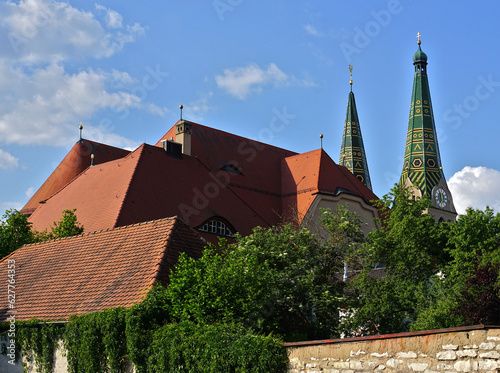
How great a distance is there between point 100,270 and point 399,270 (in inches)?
395

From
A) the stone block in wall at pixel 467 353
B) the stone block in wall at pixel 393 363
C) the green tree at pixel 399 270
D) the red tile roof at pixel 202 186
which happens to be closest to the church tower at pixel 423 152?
the red tile roof at pixel 202 186

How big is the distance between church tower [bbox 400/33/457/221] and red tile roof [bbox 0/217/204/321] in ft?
166

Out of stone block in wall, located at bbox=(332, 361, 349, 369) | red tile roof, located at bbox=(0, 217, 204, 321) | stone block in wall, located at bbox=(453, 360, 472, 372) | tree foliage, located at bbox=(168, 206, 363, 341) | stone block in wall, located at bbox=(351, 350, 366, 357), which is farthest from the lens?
red tile roof, located at bbox=(0, 217, 204, 321)

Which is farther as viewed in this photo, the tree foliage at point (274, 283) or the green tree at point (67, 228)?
the green tree at point (67, 228)

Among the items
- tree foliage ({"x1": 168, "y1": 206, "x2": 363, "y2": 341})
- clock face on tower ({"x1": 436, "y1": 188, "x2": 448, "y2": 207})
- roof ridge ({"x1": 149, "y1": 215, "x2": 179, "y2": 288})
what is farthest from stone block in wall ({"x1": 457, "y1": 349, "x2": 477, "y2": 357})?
clock face on tower ({"x1": 436, "y1": 188, "x2": 448, "y2": 207})

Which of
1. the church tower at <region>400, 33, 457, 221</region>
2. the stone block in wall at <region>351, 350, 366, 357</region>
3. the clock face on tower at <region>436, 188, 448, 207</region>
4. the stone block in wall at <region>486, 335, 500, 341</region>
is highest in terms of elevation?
the church tower at <region>400, 33, 457, 221</region>

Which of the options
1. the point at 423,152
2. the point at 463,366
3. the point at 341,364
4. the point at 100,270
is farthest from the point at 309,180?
the point at 463,366

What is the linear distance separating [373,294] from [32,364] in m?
9.21

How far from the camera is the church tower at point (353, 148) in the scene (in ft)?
232

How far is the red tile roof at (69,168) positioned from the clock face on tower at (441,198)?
3610 centimetres

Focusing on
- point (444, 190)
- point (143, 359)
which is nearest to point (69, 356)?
point (143, 359)

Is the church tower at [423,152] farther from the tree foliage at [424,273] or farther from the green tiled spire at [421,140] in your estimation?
the tree foliage at [424,273]

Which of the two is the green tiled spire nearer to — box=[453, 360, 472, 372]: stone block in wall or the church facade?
the church facade

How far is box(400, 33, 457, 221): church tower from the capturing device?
6631cm
